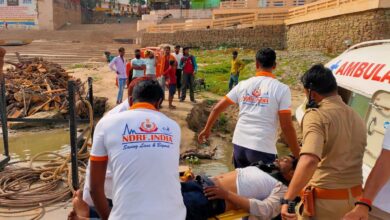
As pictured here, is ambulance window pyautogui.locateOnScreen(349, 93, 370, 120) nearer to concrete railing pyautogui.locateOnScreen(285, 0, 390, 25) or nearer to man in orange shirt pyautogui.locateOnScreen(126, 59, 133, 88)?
man in orange shirt pyautogui.locateOnScreen(126, 59, 133, 88)

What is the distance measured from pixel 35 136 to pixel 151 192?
8.27 metres

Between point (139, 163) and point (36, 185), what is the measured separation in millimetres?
3735

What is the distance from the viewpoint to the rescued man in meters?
2.10

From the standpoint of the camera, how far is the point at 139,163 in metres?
2.10

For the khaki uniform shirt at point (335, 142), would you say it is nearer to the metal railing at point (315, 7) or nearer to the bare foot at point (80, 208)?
the bare foot at point (80, 208)

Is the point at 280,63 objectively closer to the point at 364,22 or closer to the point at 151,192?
the point at 364,22

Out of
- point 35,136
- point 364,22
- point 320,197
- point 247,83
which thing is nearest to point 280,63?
point 364,22

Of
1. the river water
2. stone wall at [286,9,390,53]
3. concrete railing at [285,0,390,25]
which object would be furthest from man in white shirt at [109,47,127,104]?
stone wall at [286,9,390,53]

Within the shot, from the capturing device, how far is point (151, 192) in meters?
2.11

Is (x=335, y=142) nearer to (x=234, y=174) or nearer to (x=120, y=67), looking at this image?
(x=234, y=174)

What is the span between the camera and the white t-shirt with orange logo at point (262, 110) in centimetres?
357

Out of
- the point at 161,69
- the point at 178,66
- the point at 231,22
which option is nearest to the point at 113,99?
the point at 161,69

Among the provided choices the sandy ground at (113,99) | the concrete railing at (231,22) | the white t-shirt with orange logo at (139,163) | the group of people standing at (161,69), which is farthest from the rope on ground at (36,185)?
the concrete railing at (231,22)

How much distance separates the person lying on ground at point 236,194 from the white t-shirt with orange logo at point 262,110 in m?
0.56
